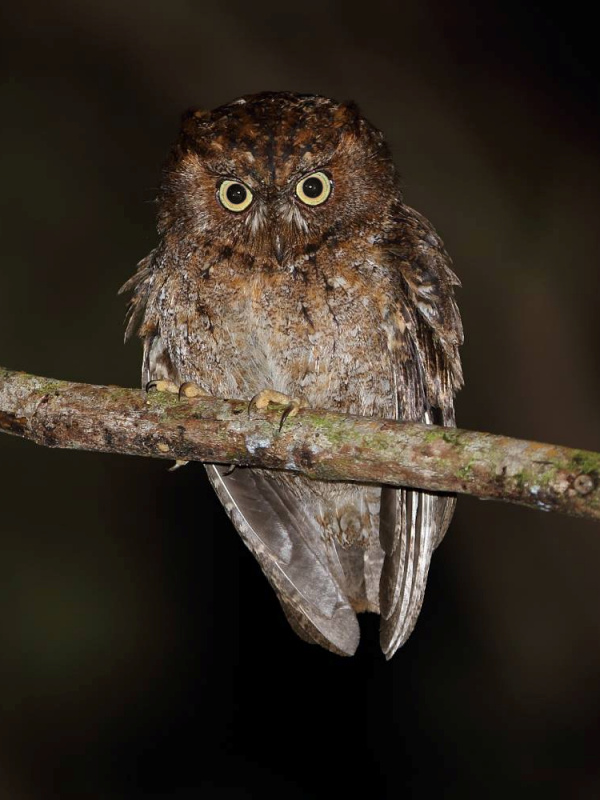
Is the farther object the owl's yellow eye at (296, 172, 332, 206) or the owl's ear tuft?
the owl's ear tuft

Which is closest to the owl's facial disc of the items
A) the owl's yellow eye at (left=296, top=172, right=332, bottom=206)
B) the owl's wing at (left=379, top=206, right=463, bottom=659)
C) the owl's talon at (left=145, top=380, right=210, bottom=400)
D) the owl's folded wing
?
the owl's yellow eye at (left=296, top=172, right=332, bottom=206)

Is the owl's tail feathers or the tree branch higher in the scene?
the tree branch

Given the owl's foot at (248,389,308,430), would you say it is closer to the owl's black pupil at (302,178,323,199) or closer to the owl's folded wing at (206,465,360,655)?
the owl's black pupil at (302,178,323,199)

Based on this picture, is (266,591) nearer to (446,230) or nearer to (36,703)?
(36,703)

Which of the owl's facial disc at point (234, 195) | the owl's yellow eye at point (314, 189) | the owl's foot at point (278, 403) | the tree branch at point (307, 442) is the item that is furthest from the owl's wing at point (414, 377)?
the tree branch at point (307, 442)

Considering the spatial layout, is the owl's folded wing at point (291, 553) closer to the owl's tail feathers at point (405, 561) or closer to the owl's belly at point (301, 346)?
the owl's tail feathers at point (405, 561)

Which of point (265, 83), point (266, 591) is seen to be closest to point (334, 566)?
Result: point (266, 591)

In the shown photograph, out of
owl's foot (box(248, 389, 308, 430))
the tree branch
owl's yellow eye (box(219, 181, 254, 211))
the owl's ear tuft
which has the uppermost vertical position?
the owl's ear tuft
